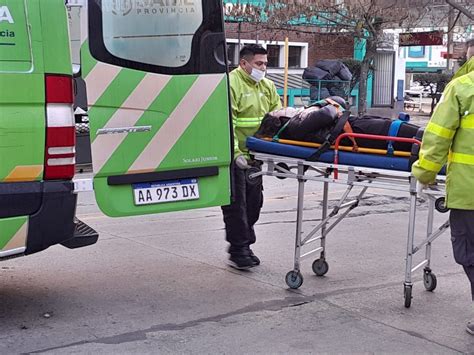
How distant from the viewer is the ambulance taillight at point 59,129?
4.72 m

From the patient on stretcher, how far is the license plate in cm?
83

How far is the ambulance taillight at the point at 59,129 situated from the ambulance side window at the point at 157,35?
1.09ft

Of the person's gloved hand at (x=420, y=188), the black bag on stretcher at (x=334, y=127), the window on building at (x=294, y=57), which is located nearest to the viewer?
the person's gloved hand at (x=420, y=188)

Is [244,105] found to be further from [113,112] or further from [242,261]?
[113,112]

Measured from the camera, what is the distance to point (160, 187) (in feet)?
17.3

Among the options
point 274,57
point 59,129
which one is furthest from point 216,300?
point 274,57

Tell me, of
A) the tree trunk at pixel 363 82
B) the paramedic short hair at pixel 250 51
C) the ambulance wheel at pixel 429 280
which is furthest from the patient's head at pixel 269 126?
the tree trunk at pixel 363 82

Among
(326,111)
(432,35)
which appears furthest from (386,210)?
(432,35)

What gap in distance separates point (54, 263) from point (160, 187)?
1.86 meters

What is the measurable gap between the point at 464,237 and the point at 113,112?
7.73 feet

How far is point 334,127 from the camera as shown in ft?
17.9

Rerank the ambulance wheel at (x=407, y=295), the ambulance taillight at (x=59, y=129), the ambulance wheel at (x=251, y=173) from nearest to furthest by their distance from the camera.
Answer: the ambulance taillight at (x=59, y=129) → the ambulance wheel at (x=407, y=295) → the ambulance wheel at (x=251, y=173)

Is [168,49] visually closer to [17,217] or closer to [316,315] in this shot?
[17,217]

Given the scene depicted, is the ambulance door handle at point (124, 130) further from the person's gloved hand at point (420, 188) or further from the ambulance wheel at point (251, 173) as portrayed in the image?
the person's gloved hand at point (420, 188)
